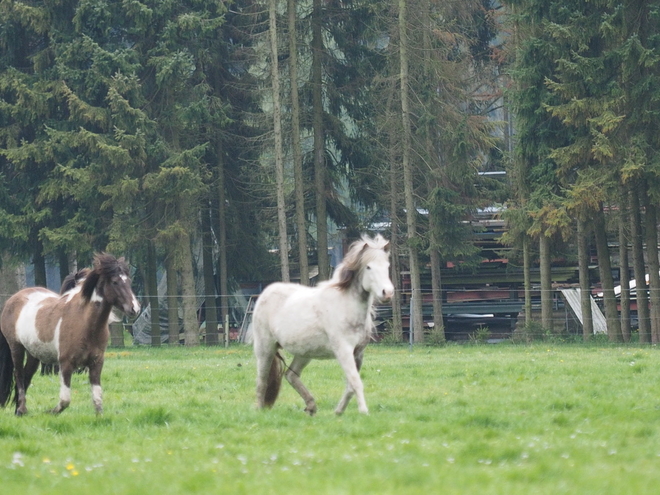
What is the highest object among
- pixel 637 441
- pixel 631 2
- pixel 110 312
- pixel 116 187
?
pixel 631 2

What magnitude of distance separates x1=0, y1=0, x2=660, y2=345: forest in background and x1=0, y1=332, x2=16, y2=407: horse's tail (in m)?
17.2

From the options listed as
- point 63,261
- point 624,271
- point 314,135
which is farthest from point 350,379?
point 314,135

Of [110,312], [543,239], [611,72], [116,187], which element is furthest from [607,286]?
[110,312]

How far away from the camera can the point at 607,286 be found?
2678cm

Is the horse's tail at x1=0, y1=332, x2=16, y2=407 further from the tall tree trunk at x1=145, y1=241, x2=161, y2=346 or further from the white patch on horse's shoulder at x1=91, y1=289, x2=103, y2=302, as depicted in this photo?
the tall tree trunk at x1=145, y1=241, x2=161, y2=346

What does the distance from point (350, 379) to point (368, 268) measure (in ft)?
3.71

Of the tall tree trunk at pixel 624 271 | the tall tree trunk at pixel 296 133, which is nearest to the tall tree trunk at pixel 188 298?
the tall tree trunk at pixel 296 133

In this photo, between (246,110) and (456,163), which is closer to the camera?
(456,163)

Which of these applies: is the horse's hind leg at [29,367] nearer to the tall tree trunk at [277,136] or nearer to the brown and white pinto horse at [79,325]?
the brown and white pinto horse at [79,325]

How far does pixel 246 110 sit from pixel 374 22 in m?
5.52

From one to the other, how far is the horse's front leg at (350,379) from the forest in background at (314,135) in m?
16.8

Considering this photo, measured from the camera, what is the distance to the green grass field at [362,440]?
6320mm

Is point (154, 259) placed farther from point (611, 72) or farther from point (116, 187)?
point (611, 72)

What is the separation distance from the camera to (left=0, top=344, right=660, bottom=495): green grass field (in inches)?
249
